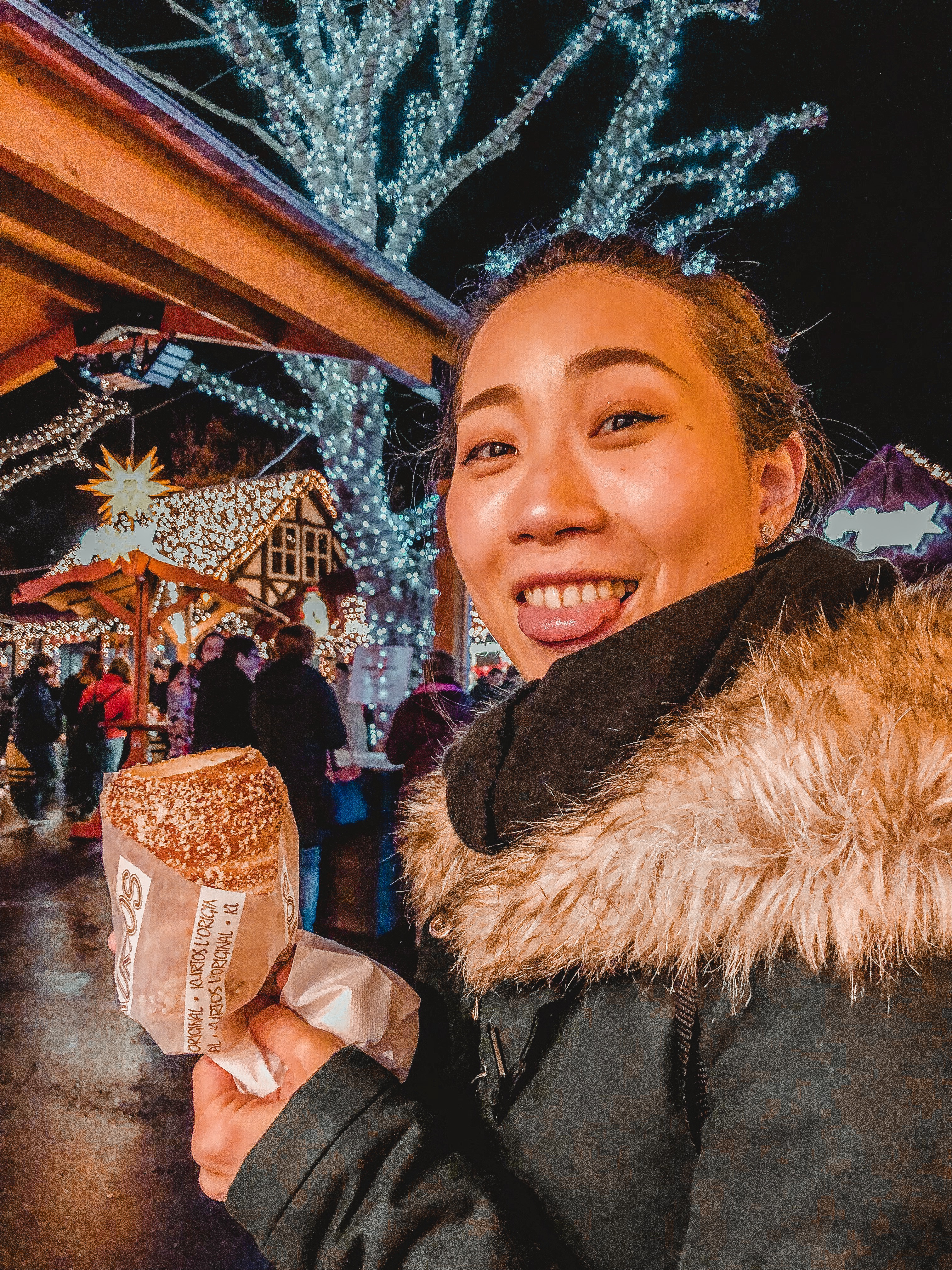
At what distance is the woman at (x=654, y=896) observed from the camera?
25.9 inches

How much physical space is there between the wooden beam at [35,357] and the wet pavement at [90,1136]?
13.4 feet

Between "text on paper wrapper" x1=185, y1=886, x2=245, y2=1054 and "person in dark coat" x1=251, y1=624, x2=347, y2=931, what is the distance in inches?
148

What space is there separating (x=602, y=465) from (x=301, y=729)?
4025 mm

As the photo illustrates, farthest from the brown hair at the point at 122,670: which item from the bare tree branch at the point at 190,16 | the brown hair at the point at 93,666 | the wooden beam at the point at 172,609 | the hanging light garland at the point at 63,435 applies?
the bare tree branch at the point at 190,16

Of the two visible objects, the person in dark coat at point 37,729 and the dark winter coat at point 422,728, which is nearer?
the dark winter coat at point 422,728

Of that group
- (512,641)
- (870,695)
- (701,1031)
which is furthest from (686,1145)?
(512,641)

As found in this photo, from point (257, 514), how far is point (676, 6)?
1238 centimetres

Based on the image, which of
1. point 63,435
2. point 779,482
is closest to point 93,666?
point 63,435

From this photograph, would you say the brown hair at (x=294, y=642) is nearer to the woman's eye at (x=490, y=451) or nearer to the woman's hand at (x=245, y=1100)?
the woman's eye at (x=490, y=451)

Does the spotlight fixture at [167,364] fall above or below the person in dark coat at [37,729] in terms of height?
above

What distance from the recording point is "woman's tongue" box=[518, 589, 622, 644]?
1.22 meters

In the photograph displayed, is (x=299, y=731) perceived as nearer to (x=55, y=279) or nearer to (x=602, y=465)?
(x=55, y=279)

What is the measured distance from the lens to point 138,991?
3.69 ft

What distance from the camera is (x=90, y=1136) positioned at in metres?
3.09
